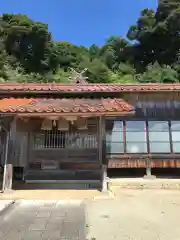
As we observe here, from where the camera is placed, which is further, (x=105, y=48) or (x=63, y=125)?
(x=105, y=48)

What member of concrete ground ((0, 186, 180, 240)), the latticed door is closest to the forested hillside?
the latticed door

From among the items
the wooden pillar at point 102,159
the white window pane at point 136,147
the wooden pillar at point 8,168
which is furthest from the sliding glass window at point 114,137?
the wooden pillar at point 8,168

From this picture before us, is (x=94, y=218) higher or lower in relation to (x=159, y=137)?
lower

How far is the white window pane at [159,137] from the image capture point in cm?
1055

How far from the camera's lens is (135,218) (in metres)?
4.79

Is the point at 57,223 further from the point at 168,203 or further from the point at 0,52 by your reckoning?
the point at 0,52

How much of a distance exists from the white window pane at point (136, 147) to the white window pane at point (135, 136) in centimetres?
17

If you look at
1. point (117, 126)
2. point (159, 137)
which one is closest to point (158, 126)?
point (159, 137)

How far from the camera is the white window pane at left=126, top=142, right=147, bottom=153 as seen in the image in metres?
10.5

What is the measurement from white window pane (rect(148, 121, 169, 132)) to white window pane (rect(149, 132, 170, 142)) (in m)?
0.16

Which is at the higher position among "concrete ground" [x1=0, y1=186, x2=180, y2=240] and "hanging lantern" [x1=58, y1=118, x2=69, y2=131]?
"hanging lantern" [x1=58, y1=118, x2=69, y2=131]

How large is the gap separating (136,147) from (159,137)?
107 centimetres

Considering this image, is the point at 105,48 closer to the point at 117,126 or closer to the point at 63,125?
the point at 117,126

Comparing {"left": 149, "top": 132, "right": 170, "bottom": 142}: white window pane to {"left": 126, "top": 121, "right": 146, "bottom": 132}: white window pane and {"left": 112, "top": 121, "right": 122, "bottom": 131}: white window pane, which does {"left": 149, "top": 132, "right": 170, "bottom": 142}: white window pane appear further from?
{"left": 112, "top": 121, "right": 122, "bottom": 131}: white window pane
